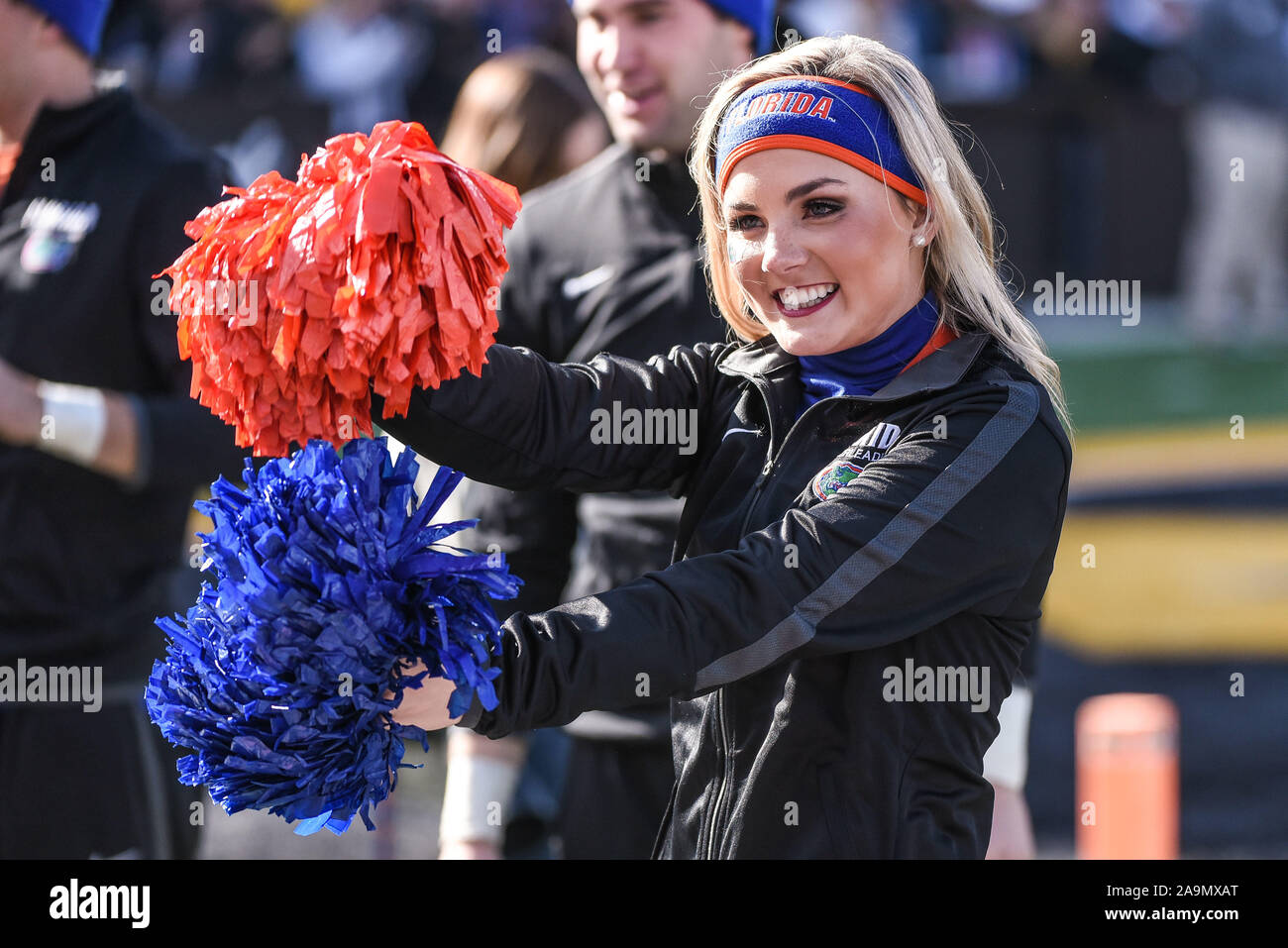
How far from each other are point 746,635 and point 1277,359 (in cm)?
1205

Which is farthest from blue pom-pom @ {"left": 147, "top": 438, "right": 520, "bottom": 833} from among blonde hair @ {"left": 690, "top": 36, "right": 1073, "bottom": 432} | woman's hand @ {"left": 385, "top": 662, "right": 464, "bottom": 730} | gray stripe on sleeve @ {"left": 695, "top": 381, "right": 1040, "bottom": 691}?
blonde hair @ {"left": 690, "top": 36, "right": 1073, "bottom": 432}

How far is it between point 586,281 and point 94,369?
3.25ft

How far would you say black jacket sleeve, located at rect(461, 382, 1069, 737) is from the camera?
1.61m

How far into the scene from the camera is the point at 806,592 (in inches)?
67.8

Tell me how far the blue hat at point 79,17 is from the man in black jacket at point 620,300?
101 centimetres

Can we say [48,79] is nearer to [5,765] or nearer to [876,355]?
[5,765]

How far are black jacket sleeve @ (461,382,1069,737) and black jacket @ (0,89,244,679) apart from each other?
163cm

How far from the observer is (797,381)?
203 centimetres

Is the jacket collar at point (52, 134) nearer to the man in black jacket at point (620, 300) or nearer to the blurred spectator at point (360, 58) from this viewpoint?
the man in black jacket at point (620, 300)

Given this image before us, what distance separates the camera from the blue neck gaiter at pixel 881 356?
194cm

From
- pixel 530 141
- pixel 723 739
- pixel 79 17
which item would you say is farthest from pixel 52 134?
pixel 723 739

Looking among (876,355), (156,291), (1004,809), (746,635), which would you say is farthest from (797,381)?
(156,291)

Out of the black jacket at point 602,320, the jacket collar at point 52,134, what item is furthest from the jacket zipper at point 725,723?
the jacket collar at point 52,134

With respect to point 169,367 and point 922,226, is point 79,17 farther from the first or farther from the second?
point 922,226
